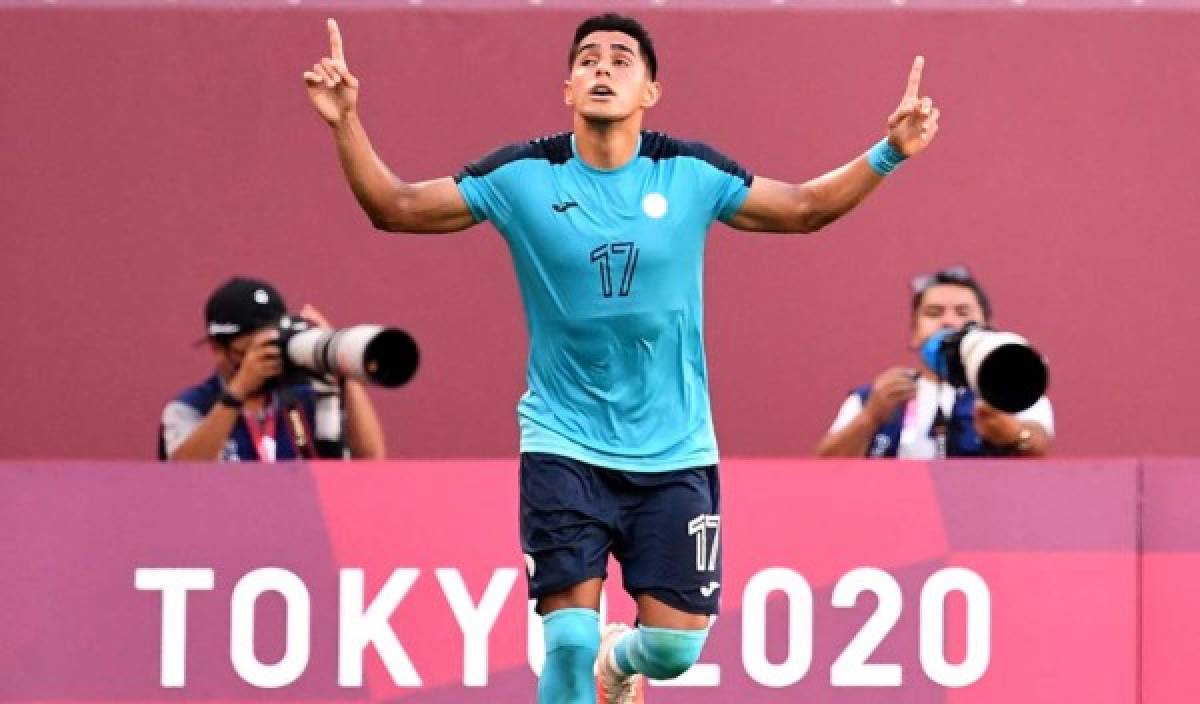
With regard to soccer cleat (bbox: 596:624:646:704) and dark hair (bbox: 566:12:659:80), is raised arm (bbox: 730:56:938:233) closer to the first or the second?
dark hair (bbox: 566:12:659:80)

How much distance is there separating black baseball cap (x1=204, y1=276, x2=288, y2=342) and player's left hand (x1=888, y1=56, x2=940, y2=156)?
2482 mm

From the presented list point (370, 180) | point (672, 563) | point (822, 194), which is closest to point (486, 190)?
point (370, 180)

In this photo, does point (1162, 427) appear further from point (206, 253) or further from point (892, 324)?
point (206, 253)

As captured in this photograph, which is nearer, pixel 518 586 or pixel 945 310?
pixel 518 586

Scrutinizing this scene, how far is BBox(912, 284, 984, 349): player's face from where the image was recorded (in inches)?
374

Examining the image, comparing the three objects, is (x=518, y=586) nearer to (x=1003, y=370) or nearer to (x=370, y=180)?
(x=1003, y=370)

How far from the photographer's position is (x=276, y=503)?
8844 mm

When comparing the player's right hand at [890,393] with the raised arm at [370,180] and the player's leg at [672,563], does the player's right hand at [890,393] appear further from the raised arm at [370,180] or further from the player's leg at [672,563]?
the raised arm at [370,180]

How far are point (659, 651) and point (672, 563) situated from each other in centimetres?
24

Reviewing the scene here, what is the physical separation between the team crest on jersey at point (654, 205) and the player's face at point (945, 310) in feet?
6.83

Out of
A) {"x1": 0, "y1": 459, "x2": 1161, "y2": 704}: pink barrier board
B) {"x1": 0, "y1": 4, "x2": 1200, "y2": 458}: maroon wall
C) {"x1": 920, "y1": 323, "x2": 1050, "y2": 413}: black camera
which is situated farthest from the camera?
{"x1": 0, "y1": 4, "x2": 1200, "y2": 458}: maroon wall

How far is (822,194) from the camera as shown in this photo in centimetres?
767

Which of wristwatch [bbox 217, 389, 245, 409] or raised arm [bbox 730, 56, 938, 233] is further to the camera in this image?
wristwatch [bbox 217, 389, 245, 409]

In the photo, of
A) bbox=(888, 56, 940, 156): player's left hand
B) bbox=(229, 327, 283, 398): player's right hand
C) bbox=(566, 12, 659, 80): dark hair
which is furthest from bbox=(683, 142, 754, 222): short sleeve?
bbox=(229, 327, 283, 398): player's right hand
